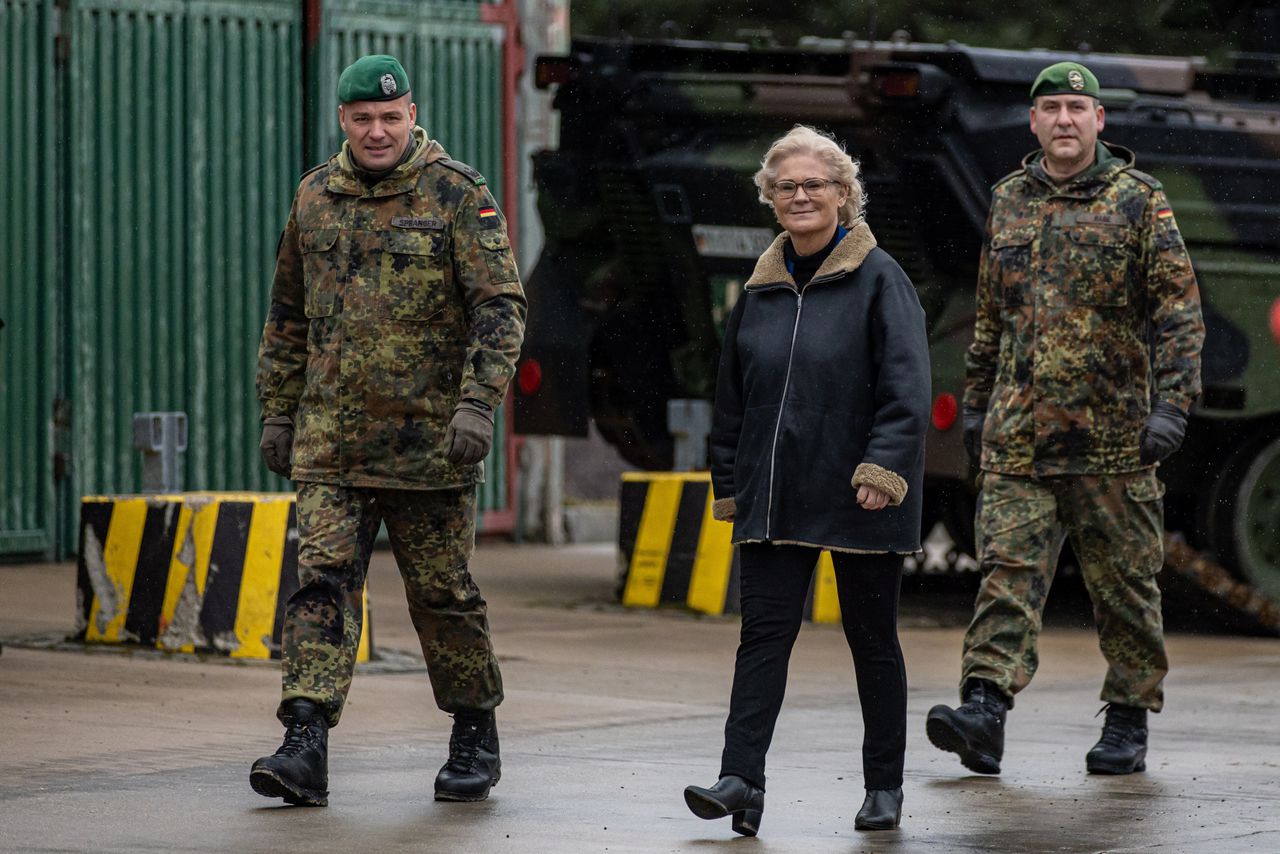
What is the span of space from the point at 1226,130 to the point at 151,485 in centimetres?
504

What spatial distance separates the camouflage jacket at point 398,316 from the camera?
261 inches

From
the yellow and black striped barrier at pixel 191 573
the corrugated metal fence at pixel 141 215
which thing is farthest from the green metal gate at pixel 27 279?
the yellow and black striped barrier at pixel 191 573

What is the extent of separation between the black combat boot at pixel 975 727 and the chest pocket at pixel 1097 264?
1.19 metres

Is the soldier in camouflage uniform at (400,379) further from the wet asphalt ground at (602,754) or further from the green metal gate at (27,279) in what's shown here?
the green metal gate at (27,279)

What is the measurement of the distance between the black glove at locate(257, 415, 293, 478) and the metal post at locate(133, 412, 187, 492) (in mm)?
3638

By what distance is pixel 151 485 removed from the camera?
34.5 ft

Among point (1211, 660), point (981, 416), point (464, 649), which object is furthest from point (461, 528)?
point (1211, 660)

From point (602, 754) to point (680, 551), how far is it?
4.68 meters

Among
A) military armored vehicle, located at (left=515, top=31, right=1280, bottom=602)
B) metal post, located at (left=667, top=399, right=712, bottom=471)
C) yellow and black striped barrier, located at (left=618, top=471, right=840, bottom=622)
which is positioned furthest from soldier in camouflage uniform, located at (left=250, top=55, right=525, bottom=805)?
metal post, located at (left=667, top=399, right=712, bottom=471)

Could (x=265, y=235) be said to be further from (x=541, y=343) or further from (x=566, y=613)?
(x=566, y=613)

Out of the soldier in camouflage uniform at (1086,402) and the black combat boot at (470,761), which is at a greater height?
the soldier in camouflage uniform at (1086,402)

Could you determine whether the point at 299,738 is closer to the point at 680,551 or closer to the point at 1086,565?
the point at 1086,565

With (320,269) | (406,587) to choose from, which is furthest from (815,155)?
(406,587)

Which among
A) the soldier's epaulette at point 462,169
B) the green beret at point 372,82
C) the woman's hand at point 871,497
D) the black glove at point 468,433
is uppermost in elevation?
the green beret at point 372,82
